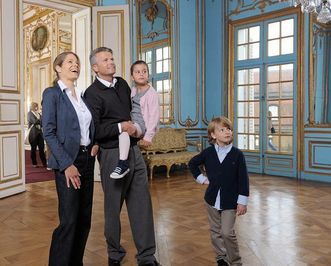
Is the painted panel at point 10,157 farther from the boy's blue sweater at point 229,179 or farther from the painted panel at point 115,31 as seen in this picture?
the boy's blue sweater at point 229,179

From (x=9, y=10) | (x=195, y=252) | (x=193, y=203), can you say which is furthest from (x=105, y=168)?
(x=9, y=10)

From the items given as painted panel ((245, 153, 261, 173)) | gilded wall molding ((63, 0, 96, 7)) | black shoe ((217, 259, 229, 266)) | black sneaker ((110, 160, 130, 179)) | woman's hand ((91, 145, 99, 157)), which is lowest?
black shoe ((217, 259, 229, 266))

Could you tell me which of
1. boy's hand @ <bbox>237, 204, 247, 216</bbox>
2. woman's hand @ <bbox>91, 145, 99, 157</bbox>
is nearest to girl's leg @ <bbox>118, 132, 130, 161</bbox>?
woman's hand @ <bbox>91, 145, 99, 157</bbox>

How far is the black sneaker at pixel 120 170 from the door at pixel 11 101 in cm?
305

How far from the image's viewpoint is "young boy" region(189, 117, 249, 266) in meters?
2.08

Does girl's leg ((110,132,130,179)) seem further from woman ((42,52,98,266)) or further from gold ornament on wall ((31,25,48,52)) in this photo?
gold ornament on wall ((31,25,48,52))

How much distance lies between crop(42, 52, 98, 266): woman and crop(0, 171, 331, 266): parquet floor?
1.99 ft

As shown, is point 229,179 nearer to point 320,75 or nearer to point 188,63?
point 320,75

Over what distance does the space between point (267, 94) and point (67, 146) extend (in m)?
5.15

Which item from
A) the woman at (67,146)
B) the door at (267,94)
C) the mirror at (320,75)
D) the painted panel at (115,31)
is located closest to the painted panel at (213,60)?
the door at (267,94)

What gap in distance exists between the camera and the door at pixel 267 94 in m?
6.11

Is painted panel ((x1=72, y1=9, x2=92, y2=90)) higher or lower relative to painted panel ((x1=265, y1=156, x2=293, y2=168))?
higher

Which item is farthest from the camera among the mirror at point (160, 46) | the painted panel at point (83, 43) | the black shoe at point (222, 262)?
the mirror at point (160, 46)

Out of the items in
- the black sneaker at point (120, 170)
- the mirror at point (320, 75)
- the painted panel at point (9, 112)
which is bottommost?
the black sneaker at point (120, 170)
